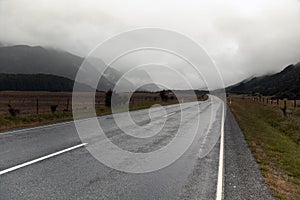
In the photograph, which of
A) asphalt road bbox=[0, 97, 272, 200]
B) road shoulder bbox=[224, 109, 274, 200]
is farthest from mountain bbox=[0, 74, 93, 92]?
road shoulder bbox=[224, 109, 274, 200]

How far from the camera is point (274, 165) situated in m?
7.91

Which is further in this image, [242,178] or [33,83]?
[33,83]

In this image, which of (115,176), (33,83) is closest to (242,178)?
(115,176)

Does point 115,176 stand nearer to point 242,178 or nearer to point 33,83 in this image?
point 242,178

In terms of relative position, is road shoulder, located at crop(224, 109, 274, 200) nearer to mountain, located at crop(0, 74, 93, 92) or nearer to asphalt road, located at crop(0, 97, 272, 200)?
asphalt road, located at crop(0, 97, 272, 200)

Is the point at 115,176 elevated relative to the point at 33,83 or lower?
lower

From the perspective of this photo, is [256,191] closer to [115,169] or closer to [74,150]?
[115,169]

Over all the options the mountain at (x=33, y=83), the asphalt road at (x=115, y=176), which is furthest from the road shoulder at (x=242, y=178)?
the mountain at (x=33, y=83)

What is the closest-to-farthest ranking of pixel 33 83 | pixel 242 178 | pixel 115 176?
pixel 115 176
pixel 242 178
pixel 33 83

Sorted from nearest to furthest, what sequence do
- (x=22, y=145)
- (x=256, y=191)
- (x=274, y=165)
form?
(x=256, y=191) → (x=274, y=165) → (x=22, y=145)

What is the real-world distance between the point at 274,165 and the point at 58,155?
589cm

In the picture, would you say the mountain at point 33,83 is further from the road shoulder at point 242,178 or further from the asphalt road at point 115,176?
the road shoulder at point 242,178

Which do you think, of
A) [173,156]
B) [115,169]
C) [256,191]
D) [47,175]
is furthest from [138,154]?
[256,191]

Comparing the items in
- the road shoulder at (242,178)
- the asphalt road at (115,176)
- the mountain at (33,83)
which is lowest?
the road shoulder at (242,178)
